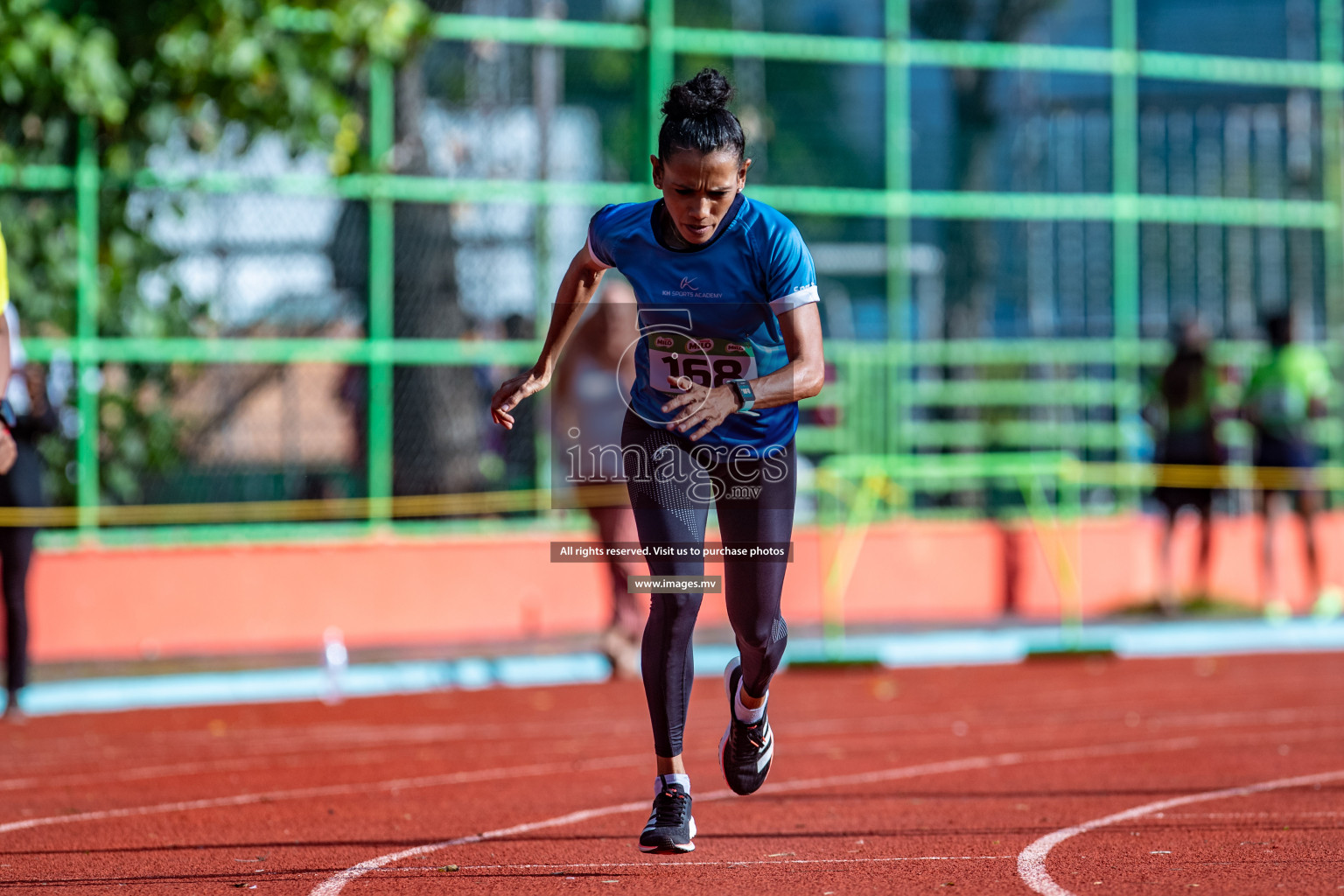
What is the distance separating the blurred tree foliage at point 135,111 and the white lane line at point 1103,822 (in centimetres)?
→ 827

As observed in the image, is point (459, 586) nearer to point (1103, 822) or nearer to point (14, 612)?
point (14, 612)

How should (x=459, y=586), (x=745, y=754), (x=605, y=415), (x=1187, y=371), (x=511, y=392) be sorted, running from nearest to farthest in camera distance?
(x=511, y=392) → (x=745, y=754) → (x=605, y=415) → (x=459, y=586) → (x=1187, y=371)

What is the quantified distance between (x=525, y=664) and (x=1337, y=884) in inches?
311

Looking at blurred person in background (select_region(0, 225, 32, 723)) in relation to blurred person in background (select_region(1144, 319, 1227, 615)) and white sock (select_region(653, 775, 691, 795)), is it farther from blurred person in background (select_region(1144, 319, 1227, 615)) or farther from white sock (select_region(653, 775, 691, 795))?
blurred person in background (select_region(1144, 319, 1227, 615))

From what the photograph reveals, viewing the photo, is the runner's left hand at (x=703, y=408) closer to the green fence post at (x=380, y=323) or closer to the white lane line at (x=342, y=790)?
the white lane line at (x=342, y=790)

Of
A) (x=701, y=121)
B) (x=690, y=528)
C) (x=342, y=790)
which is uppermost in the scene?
(x=701, y=121)

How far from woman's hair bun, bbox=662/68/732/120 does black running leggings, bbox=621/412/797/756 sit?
92cm

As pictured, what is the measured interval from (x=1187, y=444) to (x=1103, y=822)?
9.51 metres

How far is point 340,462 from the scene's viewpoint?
46.2 ft

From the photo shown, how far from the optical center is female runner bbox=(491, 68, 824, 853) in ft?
18.2

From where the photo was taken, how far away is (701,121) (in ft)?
18.2

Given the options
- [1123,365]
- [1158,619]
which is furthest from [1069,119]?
[1158,619]

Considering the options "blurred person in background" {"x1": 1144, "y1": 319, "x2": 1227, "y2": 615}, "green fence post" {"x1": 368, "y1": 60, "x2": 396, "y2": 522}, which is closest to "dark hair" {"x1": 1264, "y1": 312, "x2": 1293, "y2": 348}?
"blurred person in background" {"x1": 1144, "y1": 319, "x2": 1227, "y2": 615}

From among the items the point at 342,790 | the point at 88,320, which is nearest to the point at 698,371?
the point at 342,790
